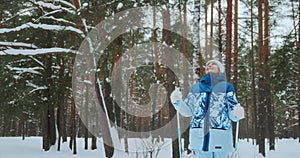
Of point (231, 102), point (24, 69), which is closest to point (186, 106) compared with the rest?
point (231, 102)

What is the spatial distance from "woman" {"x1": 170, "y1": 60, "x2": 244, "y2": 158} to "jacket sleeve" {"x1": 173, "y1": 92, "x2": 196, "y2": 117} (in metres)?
0.08

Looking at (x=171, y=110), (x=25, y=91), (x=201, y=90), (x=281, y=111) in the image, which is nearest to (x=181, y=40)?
(x=171, y=110)

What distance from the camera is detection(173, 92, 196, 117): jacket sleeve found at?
3.87 metres

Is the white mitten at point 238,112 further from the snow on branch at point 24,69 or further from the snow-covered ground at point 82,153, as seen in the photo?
the snow on branch at point 24,69

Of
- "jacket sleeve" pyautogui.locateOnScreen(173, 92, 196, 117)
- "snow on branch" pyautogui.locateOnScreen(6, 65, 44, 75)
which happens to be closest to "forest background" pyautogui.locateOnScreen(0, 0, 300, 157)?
"snow on branch" pyautogui.locateOnScreen(6, 65, 44, 75)

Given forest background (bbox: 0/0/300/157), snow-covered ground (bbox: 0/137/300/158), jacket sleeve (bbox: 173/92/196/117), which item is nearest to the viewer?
jacket sleeve (bbox: 173/92/196/117)

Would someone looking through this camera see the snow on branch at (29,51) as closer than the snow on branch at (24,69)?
Yes

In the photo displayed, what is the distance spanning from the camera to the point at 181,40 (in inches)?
525

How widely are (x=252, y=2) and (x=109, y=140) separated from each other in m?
11.9

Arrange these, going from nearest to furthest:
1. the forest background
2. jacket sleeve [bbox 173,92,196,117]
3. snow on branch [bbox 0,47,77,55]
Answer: jacket sleeve [bbox 173,92,196,117], snow on branch [bbox 0,47,77,55], the forest background

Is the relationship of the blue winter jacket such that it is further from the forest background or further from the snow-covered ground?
the snow-covered ground

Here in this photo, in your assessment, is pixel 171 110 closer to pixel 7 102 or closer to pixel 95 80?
pixel 95 80

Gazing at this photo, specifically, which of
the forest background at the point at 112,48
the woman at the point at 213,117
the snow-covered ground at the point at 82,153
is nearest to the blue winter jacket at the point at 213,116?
the woman at the point at 213,117

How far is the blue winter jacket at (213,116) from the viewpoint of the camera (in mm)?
3717
